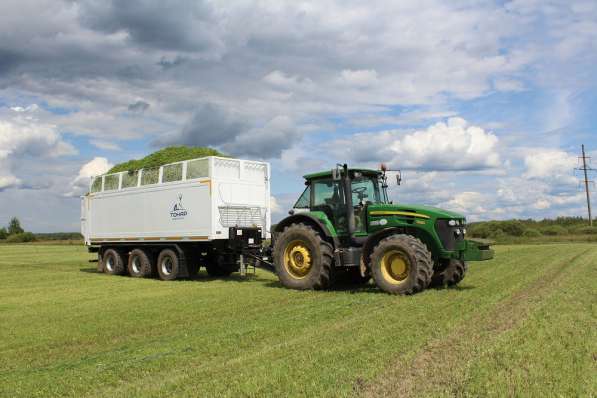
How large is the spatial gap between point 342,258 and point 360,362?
6088 mm

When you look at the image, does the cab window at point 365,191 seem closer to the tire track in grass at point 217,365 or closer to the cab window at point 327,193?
the cab window at point 327,193

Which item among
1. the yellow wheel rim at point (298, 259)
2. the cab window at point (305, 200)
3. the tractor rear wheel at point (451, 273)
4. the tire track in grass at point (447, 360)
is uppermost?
the cab window at point (305, 200)

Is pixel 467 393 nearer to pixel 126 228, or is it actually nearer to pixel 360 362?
pixel 360 362

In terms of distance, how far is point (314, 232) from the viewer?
1212 cm

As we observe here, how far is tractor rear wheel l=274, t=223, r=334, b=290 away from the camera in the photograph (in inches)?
470

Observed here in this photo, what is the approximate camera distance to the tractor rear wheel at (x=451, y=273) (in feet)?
38.2

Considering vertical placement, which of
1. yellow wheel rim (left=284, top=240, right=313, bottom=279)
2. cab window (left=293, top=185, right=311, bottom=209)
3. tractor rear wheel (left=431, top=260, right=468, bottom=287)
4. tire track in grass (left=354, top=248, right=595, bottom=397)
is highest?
cab window (left=293, top=185, right=311, bottom=209)

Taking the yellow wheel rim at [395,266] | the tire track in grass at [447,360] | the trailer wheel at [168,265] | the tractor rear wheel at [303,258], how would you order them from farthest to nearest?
the trailer wheel at [168,265] → the tractor rear wheel at [303,258] → the yellow wheel rim at [395,266] → the tire track in grass at [447,360]

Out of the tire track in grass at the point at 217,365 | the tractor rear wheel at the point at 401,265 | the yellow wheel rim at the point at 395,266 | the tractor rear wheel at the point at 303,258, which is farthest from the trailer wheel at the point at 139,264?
the tire track in grass at the point at 217,365

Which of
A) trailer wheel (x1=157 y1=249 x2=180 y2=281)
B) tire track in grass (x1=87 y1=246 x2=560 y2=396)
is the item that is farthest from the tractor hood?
trailer wheel (x1=157 y1=249 x2=180 y2=281)

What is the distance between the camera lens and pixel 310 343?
6648mm

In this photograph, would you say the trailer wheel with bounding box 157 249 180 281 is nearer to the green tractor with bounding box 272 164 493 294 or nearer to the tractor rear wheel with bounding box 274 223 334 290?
the green tractor with bounding box 272 164 493 294

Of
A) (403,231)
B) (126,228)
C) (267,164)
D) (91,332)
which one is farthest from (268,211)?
(91,332)

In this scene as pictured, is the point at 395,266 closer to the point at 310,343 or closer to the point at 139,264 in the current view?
the point at 310,343
